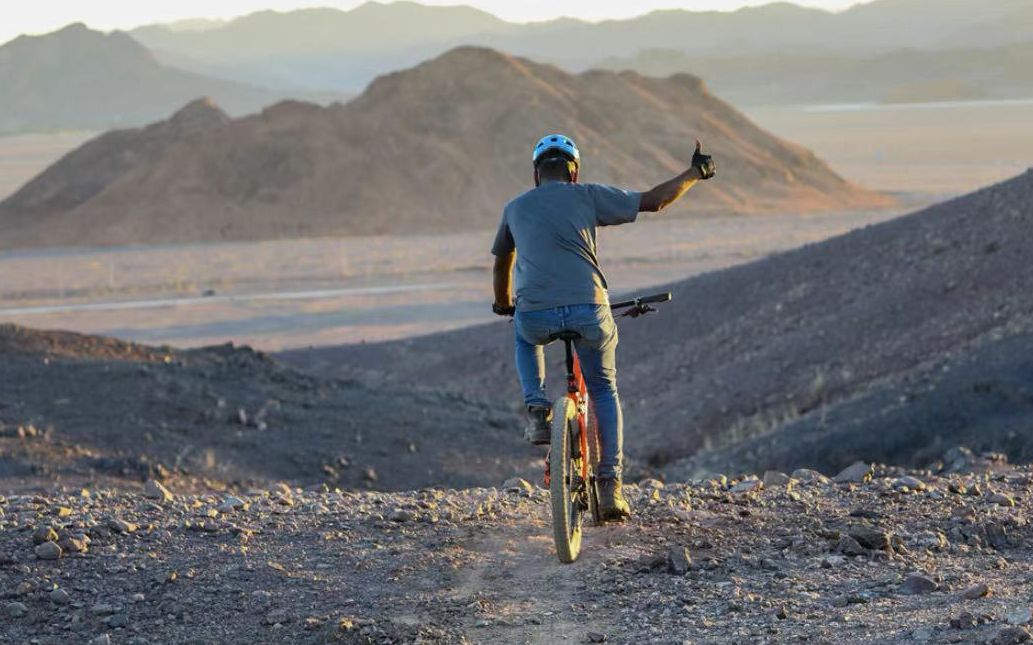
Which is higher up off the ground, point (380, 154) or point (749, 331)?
point (380, 154)

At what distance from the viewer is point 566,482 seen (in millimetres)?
6559

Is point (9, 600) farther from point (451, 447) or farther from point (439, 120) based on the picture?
point (439, 120)

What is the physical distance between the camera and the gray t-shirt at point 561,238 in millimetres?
6531

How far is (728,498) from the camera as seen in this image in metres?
7.66

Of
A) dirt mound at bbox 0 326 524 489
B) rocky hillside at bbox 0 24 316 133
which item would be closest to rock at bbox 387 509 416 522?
dirt mound at bbox 0 326 524 489

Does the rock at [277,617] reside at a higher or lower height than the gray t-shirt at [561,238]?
lower

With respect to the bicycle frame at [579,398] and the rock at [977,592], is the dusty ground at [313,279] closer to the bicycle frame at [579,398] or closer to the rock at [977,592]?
the bicycle frame at [579,398]

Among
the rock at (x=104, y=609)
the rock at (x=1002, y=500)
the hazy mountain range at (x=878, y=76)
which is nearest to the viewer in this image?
the rock at (x=104, y=609)

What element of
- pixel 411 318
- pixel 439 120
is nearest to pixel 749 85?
pixel 439 120

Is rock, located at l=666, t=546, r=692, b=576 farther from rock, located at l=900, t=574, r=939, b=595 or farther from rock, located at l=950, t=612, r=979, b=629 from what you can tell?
rock, located at l=950, t=612, r=979, b=629

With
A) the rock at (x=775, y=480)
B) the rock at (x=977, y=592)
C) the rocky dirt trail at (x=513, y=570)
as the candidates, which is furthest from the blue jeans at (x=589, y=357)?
the rock at (x=775, y=480)

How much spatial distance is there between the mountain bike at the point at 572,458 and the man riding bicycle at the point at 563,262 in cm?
7

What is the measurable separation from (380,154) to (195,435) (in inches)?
1551

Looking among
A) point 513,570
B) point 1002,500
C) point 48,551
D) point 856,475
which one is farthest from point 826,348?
point 48,551
